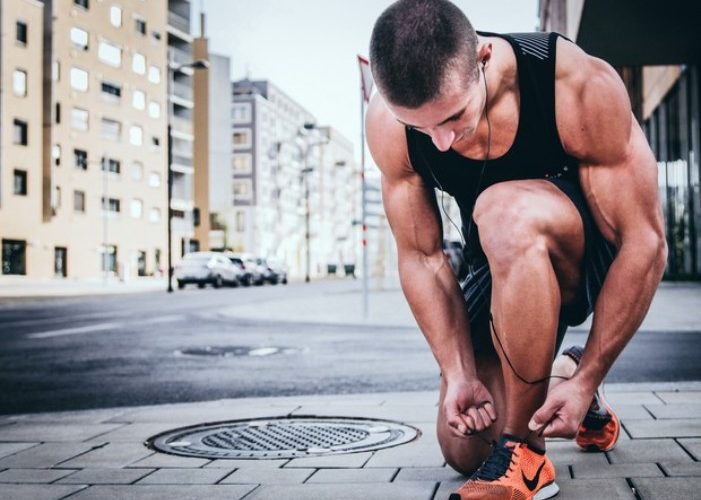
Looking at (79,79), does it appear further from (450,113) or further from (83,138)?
(450,113)

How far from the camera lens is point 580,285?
9.41ft

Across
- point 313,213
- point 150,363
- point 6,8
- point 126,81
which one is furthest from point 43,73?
point 313,213

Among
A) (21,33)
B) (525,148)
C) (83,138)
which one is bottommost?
(525,148)

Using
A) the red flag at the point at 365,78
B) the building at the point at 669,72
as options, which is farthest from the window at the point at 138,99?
the red flag at the point at 365,78

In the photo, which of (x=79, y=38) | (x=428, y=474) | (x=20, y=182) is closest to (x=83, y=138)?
(x=79, y=38)

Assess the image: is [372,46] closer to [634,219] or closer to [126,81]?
[634,219]

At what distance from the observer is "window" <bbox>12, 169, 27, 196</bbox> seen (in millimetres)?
45219

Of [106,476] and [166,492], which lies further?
[106,476]

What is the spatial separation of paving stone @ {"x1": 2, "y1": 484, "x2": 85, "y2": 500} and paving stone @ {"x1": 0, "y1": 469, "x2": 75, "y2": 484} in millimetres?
83

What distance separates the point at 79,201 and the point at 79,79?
23.8 ft

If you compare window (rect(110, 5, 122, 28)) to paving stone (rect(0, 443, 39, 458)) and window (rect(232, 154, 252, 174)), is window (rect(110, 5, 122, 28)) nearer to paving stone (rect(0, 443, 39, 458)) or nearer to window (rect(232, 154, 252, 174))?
window (rect(232, 154, 252, 174))

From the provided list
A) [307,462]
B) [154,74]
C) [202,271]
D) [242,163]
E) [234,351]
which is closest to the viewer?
[307,462]

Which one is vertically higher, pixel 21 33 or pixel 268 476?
pixel 21 33

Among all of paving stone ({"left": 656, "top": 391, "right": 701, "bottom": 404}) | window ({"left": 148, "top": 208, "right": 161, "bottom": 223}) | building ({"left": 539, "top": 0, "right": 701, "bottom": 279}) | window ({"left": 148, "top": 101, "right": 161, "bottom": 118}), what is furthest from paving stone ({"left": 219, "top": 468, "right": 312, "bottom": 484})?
window ({"left": 148, "top": 101, "right": 161, "bottom": 118})
